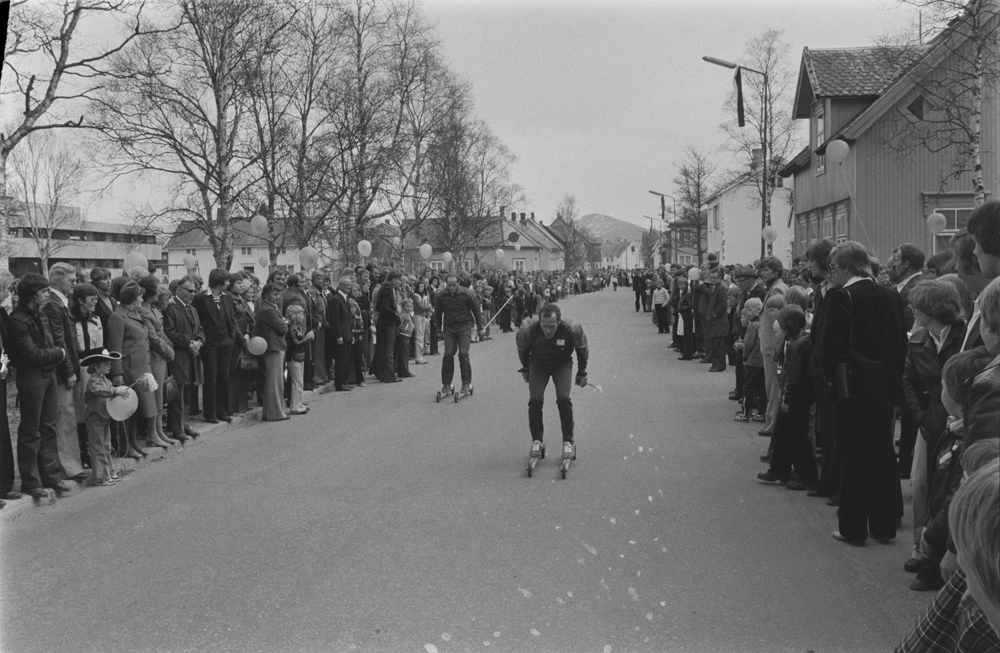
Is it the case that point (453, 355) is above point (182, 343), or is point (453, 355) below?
below

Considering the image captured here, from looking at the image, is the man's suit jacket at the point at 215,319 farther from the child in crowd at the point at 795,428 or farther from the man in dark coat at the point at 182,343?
the child in crowd at the point at 795,428

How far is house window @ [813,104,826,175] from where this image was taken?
1214 inches

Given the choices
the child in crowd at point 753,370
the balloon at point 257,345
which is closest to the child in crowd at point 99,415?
the balloon at point 257,345

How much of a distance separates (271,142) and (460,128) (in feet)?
70.4

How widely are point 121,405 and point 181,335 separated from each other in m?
2.22

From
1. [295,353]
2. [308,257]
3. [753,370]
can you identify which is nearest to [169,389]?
[295,353]

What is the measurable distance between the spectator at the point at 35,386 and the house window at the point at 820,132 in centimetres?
2759

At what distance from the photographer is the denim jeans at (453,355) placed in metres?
13.8

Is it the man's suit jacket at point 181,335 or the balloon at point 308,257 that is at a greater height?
the balloon at point 308,257

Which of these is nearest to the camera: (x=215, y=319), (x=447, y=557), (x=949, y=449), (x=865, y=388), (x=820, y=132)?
(x=949, y=449)

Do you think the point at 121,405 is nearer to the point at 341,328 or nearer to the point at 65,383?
the point at 65,383

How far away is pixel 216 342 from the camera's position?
452 inches

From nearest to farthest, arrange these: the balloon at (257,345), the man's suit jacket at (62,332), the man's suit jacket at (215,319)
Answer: the man's suit jacket at (62,332) → the man's suit jacket at (215,319) → the balloon at (257,345)

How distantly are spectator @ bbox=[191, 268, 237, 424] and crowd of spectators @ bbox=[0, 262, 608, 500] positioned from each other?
0.05 feet
